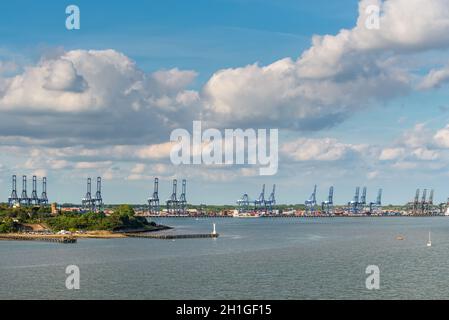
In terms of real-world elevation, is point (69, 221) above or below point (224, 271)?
above

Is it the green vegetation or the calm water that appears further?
the green vegetation

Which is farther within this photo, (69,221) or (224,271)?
(69,221)

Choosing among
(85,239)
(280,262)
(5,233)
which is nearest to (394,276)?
(280,262)
